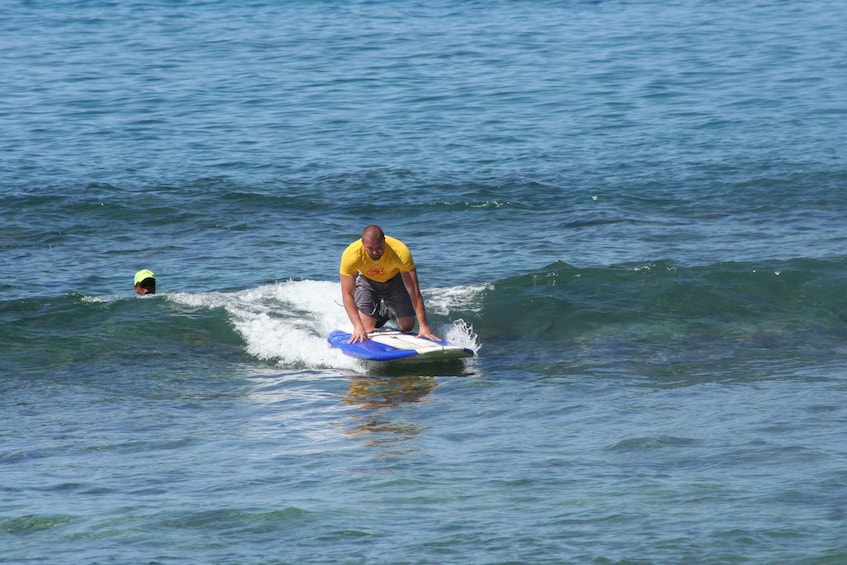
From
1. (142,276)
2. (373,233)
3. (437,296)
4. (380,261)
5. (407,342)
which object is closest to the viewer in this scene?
(373,233)

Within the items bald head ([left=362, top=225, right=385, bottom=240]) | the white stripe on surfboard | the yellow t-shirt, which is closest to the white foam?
the white stripe on surfboard

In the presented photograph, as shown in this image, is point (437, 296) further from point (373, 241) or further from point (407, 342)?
point (373, 241)

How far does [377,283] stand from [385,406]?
2.19 m

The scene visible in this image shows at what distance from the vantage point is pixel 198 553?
7.63 metres

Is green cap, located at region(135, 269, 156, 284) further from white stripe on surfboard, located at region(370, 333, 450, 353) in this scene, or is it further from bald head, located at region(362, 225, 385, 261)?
bald head, located at region(362, 225, 385, 261)

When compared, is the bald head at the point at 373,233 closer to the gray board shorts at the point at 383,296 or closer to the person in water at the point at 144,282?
the gray board shorts at the point at 383,296

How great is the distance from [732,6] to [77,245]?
26.6 m

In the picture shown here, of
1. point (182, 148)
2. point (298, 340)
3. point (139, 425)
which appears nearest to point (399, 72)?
point (182, 148)

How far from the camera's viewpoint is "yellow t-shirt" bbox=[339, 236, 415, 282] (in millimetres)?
12508

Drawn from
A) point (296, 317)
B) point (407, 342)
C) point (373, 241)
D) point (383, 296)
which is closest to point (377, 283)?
point (383, 296)

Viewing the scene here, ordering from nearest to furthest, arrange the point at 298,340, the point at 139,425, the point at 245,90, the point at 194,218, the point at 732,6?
1. the point at 139,425
2. the point at 298,340
3. the point at 194,218
4. the point at 245,90
5. the point at 732,6

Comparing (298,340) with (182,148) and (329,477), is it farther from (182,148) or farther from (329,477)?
(182,148)

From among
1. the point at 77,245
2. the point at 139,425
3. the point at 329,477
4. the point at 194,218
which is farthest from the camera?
the point at 194,218

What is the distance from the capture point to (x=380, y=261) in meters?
12.7
